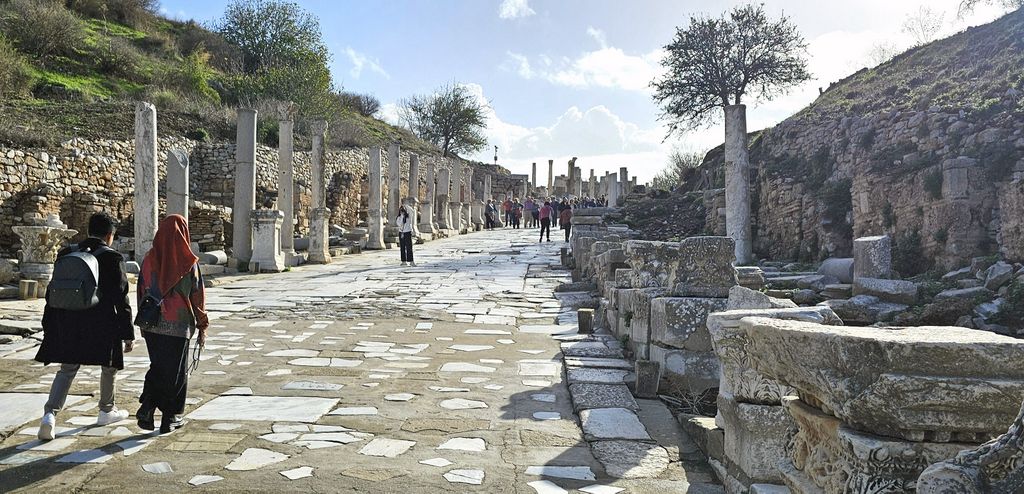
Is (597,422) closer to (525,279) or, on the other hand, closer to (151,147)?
(525,279)

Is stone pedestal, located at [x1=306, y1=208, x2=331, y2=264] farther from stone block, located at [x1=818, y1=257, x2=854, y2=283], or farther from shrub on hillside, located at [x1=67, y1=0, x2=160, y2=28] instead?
shrub on hillside, located at [x1=67, y1=0, x2=160, y2=28]

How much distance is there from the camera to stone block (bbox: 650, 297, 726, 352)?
5.94 meters

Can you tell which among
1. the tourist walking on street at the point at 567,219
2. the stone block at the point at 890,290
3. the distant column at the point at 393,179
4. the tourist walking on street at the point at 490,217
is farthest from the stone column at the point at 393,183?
the stone block at the point at 890,290

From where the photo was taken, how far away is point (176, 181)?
14406 millimetres

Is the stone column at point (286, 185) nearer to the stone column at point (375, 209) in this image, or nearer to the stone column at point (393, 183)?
the stone column at point (375, 209)

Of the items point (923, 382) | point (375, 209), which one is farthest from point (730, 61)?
point (923, 382)

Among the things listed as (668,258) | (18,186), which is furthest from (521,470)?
(18,186)

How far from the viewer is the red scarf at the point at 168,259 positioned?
186 inches

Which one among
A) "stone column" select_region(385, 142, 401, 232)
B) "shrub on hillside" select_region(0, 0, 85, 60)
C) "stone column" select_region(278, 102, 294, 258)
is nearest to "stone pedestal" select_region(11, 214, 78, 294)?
"stone column" select_region(278, 102, 294, 258)

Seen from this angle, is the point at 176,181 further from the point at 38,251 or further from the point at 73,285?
the point at 73,285

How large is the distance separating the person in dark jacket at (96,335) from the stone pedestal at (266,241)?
11.6 m

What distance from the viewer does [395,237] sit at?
26469 millimetres

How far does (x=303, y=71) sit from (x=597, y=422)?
119 ft

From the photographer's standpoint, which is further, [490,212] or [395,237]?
[490,212]
